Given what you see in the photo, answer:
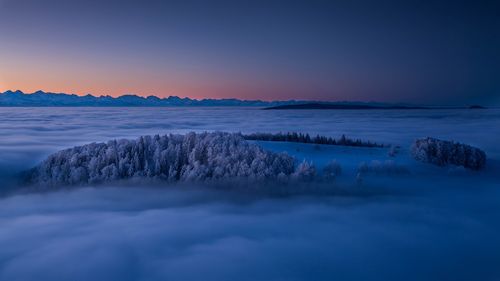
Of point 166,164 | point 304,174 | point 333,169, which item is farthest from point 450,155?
point 166,164

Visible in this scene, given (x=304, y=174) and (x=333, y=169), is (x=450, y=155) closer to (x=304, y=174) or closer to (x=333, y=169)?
(x=333, y=169)

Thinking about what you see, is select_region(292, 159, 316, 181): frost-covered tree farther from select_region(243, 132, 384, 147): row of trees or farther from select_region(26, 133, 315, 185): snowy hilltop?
select_region(243, 132, 384, 147): row of trees

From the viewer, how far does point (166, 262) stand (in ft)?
13.4

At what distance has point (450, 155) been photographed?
9.72 meters

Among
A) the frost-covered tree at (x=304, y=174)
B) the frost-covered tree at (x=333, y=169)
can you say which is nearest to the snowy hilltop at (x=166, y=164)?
the frost-covered tree at (x=304, y=174)

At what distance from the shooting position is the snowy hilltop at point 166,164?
26.5 ft

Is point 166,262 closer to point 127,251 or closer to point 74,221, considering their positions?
point 127,251

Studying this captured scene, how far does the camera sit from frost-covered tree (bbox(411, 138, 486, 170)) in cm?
958

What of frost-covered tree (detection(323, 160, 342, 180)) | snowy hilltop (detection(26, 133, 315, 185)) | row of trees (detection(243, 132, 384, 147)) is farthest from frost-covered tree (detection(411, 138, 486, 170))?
row of trees (detection(243, 132, 384, 147))

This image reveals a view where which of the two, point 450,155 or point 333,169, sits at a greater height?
point 450,155

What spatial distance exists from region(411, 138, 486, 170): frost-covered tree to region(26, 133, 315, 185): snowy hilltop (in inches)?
147

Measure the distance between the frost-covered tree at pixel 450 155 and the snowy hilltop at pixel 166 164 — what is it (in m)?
3.73

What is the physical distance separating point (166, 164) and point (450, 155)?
7260 millimetres

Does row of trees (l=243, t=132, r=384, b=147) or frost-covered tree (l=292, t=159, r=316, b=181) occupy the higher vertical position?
frost-covered tree (l=292, t=159, r=316, b=181)
